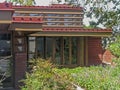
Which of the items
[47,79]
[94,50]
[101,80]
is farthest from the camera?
[94,50]

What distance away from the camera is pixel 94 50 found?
26.9m

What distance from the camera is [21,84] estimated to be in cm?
1644

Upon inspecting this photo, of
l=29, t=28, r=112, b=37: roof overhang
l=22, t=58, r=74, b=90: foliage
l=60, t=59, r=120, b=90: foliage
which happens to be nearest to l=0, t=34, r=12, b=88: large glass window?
l=60, t=59, r=120, b=90: foliage

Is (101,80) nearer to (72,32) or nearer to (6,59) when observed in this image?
(6,59)

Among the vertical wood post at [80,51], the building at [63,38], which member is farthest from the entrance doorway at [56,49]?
the vertical wood post at [80,51]

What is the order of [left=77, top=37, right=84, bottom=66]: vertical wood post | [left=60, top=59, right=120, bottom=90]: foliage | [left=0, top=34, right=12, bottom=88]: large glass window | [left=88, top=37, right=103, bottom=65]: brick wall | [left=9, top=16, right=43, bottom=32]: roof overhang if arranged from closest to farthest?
[left=60, top=59, right=120, bottom=90]: foliage < [left=9, top=16, right=43, bottom=32]: roof overhang < [left=0, top=34, right=12, bottom=88]: large glass window < [left=77, top=37, right=84, bottom=66]: vertical wood post < [left=88, top=37, right=103, bottom=65]: brick wall

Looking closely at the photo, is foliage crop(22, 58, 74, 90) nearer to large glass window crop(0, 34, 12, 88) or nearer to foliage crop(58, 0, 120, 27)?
large glass window crop(0, 34, 12, 88)

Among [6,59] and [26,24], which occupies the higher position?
[26,24]

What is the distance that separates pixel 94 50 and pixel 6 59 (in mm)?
11398

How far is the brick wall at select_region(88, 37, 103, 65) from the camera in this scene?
1055 inches

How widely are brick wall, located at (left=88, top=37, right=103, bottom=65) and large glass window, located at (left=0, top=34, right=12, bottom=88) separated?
34.9ft

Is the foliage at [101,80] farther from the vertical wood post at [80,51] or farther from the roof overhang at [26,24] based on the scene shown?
the vertical wood post at [80,51]

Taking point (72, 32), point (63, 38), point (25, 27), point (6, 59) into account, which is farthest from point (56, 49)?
point (25, 27)

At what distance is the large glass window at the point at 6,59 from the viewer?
16.2 m
